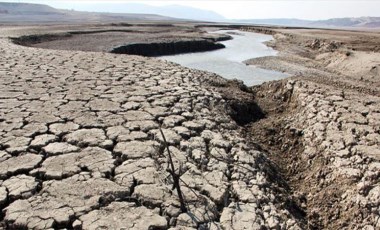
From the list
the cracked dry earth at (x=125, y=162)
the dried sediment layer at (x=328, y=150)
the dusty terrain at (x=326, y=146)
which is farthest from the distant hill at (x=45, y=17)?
the dried sediment layer at (x=328, y=150)

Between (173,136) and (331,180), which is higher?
(173,136)

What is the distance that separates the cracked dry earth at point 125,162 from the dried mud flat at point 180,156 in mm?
14

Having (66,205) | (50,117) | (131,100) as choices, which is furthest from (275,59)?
(66,205)

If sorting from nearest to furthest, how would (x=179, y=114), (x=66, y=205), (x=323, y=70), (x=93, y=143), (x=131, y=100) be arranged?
(x=66, y=205) < (x=93, y=143) < (x=179, y=114) < (x=131, y=100) < (x=323, y=70)

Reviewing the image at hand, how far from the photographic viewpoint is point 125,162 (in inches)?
155

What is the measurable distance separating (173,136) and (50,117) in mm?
1753

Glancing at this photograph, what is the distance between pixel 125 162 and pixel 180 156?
655mm

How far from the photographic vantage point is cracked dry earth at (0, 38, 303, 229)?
317 cm

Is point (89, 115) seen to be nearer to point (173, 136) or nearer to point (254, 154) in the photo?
point (173, 136)

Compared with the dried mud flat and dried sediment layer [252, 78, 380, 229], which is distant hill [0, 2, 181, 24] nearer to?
the dried mud flat

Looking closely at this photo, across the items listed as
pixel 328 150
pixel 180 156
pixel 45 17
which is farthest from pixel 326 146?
pixel 45 17

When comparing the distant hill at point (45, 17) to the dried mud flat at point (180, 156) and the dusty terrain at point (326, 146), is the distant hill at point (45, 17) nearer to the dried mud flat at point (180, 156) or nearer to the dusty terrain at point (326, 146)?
the dried mud flat at point (180, 156)

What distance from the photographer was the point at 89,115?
5.17 metres

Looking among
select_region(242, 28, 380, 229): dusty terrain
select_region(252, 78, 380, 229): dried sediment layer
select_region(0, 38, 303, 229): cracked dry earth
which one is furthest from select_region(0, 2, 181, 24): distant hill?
select_region(252, 78, 380, 229): dried sediment layer
